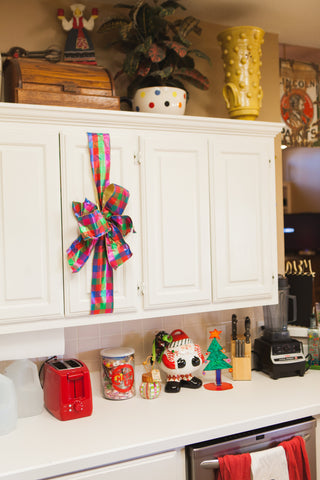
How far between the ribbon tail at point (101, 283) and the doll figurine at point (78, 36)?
84 centimetres

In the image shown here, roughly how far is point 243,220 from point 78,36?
3.71 ft

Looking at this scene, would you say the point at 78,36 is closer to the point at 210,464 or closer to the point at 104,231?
the point at 104,231

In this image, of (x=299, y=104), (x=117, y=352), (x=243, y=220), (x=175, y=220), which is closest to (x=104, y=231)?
(x=175, y=220)

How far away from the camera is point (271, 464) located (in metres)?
2.00

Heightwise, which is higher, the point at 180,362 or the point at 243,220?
the point at 243,220

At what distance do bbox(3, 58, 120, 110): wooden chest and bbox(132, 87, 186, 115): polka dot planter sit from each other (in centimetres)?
18

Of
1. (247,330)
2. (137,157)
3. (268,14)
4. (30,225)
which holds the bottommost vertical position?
(247,330)

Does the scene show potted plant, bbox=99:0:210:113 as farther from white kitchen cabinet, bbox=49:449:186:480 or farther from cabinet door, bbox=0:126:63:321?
white kitchen cabinet, bbox=49:449:186:480

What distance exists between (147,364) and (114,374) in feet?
0.84

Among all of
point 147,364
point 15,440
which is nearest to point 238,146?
point 147,364

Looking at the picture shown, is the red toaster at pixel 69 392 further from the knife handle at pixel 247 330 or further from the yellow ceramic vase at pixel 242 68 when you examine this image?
the yellow ceramic vase at pixel 242 68

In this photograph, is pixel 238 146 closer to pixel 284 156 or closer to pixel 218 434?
pixel 284 156

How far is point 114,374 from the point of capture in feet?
7.38

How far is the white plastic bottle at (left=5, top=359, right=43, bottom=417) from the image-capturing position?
82.0 inches
